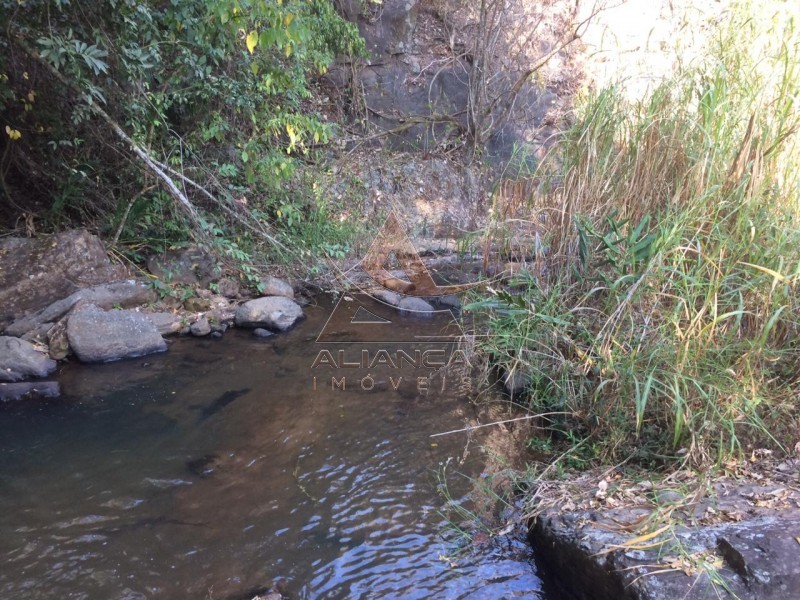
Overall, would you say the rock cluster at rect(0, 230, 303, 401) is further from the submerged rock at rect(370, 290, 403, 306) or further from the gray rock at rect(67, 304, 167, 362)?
the submerged rock at rect(370, 290, 403, 306)

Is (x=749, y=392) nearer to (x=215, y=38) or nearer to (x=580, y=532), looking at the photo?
(x=580, y=532)

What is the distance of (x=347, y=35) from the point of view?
7473 mm

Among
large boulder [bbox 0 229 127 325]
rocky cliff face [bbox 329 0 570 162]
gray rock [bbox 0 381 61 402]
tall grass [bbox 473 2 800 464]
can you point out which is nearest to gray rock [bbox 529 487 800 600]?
tall grass [bbox 473 2 800 464]

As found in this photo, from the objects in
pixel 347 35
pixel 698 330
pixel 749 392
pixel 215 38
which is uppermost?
pixel 347 35

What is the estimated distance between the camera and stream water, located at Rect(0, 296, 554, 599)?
2490 millimetres

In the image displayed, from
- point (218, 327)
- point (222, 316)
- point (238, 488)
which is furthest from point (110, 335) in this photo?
point (238, 488)

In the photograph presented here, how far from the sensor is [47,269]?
5.24 metres

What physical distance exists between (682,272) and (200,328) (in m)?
4.04

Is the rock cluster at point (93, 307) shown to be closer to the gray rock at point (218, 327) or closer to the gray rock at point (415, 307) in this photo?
the gray rock at point (218, 327)

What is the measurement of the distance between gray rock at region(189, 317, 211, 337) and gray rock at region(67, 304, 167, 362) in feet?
1.09

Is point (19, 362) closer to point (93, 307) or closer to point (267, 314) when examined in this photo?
point (93, 307)

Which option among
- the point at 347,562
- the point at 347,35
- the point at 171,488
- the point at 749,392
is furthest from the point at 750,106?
the point at 347,35

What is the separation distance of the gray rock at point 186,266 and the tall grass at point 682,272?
11.5ft

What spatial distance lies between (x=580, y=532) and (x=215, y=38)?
488 cm
